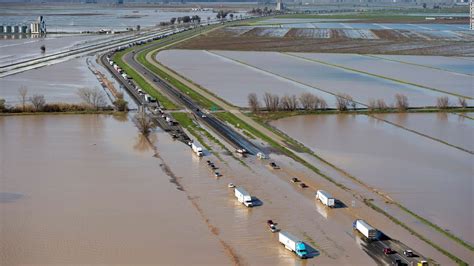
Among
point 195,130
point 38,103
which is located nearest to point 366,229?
point 195,130

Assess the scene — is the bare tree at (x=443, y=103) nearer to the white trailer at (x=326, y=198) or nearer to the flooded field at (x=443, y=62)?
the flooded field at (x=443, y=62)

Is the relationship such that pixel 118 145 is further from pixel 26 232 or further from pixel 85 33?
pixel 85 33

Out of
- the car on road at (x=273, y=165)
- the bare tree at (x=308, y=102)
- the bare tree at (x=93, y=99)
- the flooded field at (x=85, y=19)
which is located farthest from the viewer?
the flooded field at (x=85, y=19)

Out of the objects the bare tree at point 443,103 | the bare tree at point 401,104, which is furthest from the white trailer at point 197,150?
the bare tree at point 443,103

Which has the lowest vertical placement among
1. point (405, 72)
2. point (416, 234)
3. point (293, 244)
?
point (416, 234)

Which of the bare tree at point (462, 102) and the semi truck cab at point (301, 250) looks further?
the bare tree at point (462, 102)

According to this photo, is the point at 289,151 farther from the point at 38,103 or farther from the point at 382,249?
the point at 38,103

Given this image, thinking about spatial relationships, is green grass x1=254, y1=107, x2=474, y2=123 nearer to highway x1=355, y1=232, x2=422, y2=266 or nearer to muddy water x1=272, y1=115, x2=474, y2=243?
muddy water x1=272, y1=115, x2=474, y2=243

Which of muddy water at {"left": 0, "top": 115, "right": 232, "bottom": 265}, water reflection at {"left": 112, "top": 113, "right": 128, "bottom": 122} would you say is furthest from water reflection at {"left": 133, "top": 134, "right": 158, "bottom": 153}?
water reflection at {"left": 112, "top": 113, "right": 128, "bottom": 122}
